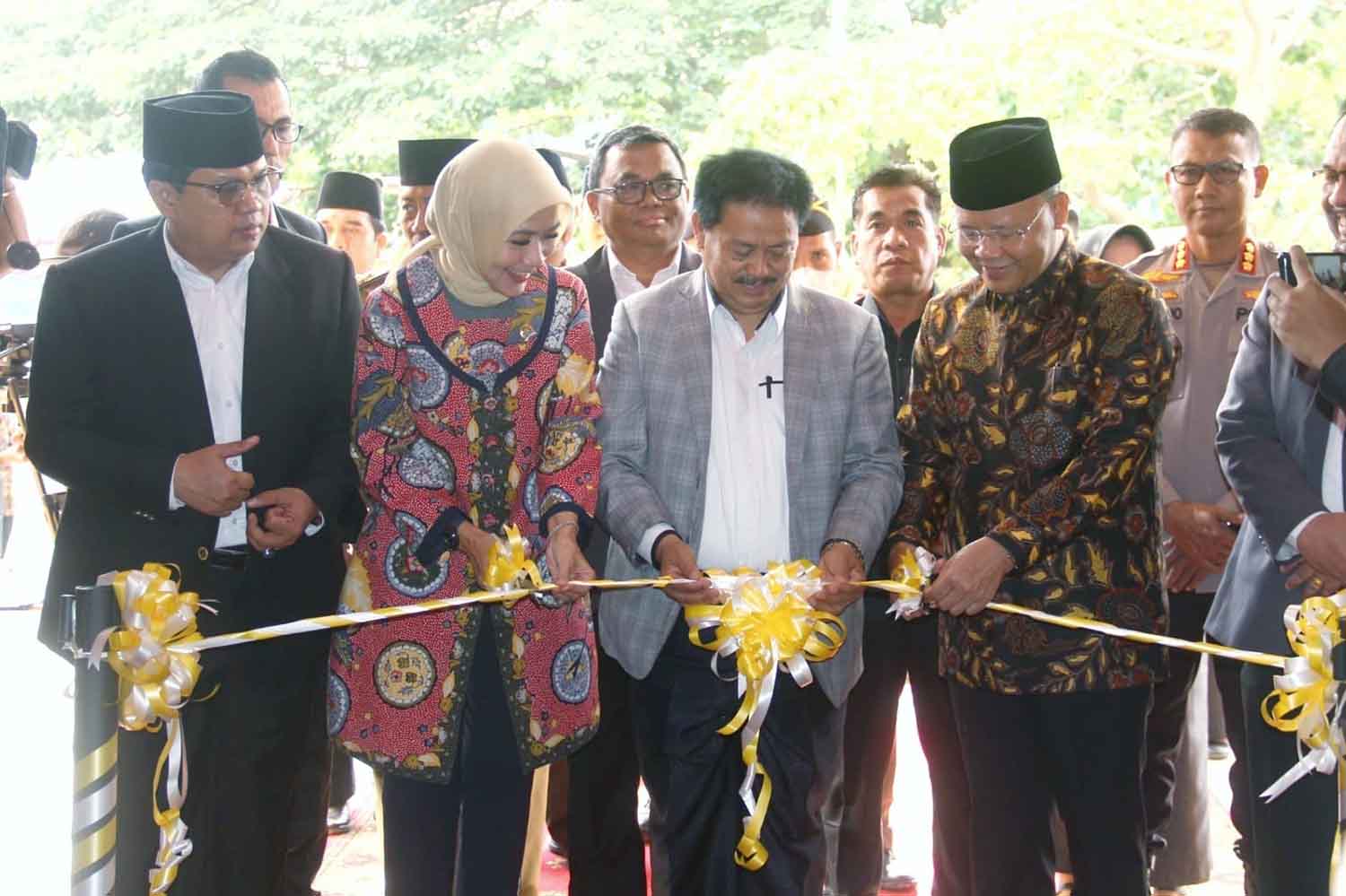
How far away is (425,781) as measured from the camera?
3021 millimetres

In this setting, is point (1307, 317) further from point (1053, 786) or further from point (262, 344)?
point (262, 344)

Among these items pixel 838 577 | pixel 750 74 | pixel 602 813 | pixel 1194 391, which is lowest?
pixel 602 813

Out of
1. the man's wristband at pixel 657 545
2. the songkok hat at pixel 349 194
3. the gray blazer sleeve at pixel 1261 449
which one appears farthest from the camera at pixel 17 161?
the gray blazer sleeve at pixel 1261 449

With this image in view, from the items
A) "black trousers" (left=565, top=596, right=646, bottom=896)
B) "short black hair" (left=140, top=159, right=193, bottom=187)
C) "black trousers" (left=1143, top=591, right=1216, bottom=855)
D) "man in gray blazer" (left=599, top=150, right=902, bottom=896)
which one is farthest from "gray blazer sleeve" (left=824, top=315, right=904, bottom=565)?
"short black hair" (left=140, top=159, right=193, bottom=187)

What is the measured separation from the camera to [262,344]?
3.29 m

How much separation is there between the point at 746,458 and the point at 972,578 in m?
0.54

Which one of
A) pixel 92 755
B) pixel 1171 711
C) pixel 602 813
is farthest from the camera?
pixel 1171 711

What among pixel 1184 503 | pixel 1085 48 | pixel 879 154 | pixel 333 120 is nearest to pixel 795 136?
pixel 879 154

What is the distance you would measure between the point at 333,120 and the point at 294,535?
1123 centimetres

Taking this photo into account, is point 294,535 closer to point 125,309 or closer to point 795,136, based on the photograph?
point 125,309

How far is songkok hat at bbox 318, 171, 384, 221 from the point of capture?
6.10m

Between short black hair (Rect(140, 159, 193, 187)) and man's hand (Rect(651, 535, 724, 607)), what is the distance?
4.16 ft

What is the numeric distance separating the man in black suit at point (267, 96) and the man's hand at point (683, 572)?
167 cm

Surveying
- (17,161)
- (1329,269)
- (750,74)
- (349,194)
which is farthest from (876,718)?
(750,74)
